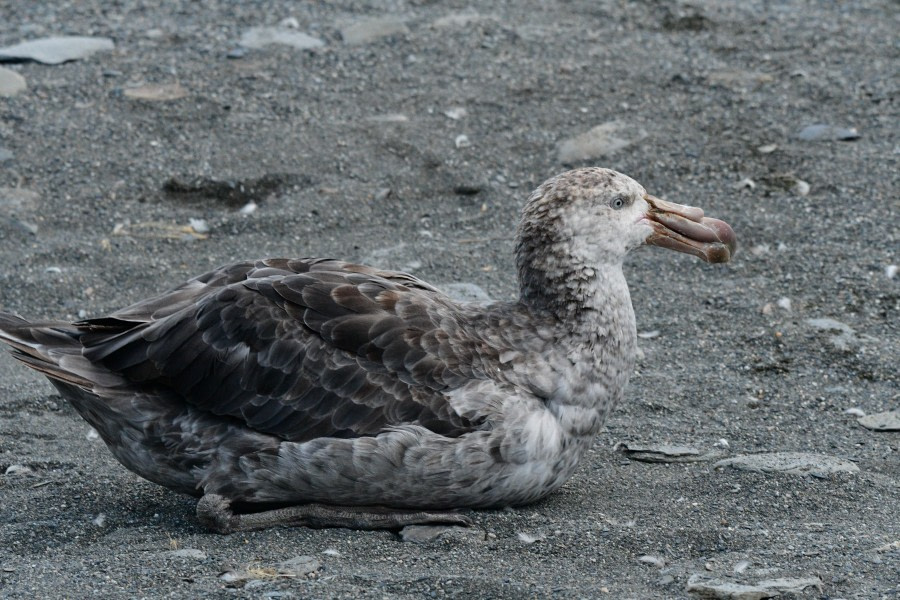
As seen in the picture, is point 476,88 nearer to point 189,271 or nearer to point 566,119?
point 566,119

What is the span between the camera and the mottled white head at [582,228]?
18.2 feet

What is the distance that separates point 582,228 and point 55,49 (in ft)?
20.6

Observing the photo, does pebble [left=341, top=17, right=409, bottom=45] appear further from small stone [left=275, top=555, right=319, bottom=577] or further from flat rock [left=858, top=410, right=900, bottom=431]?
small stone [left=275, top=555, right=319, bottom=577]

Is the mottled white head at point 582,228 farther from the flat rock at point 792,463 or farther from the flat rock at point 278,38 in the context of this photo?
the flat rock at point 278,38

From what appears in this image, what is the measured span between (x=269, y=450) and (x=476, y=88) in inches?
210

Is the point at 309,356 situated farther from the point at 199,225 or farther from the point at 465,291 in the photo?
the point at 199,225

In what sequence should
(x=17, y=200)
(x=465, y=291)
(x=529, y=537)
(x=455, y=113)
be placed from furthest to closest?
(x=455, y=113) < (x=17, y=200) < (x=465, y=291) < (x=529, y=537)

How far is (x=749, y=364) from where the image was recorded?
7023 millimetres

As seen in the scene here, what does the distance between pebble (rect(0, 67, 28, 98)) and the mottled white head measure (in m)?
5.47

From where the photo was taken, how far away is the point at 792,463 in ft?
19.1

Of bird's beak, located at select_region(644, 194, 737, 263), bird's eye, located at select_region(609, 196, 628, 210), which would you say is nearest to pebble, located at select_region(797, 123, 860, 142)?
bird's beak, located at select_region(644, 194, 737, 263)

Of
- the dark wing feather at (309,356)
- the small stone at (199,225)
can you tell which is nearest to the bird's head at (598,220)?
the dark wing feather at (309,356)

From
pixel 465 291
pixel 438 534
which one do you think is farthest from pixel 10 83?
pixel 438 534

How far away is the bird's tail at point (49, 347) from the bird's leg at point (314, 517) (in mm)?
792
